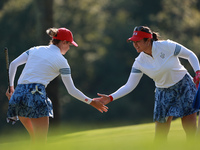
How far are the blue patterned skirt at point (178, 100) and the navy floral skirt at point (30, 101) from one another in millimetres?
1669

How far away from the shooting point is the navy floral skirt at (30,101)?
5938mm

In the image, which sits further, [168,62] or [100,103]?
[100,103]

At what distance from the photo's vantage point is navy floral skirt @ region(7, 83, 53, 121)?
5.94 m

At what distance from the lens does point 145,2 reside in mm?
39438

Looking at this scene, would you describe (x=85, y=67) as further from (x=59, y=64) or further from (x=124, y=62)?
(x=59, y=64)

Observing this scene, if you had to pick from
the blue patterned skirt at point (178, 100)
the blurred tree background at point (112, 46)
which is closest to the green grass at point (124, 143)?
the blue patterned skirt at point (178, 100)

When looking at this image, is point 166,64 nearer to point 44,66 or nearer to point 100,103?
point 100,103

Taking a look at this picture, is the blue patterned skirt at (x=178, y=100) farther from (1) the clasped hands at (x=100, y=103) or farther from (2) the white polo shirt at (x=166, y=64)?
(1) the clasped hands at (x=100, y=103)

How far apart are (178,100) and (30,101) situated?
2.12 m

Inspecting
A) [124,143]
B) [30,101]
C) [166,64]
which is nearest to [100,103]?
[124,143]

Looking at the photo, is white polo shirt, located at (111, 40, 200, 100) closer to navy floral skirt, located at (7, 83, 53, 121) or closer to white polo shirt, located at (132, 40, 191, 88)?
white polo shirt, located at (132, 40, 191, 88)

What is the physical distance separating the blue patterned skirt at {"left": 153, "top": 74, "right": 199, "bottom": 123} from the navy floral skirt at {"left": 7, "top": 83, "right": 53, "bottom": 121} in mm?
1669

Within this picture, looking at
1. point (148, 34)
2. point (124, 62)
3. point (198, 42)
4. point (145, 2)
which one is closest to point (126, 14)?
point (145, 2)

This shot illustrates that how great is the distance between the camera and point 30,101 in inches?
234
